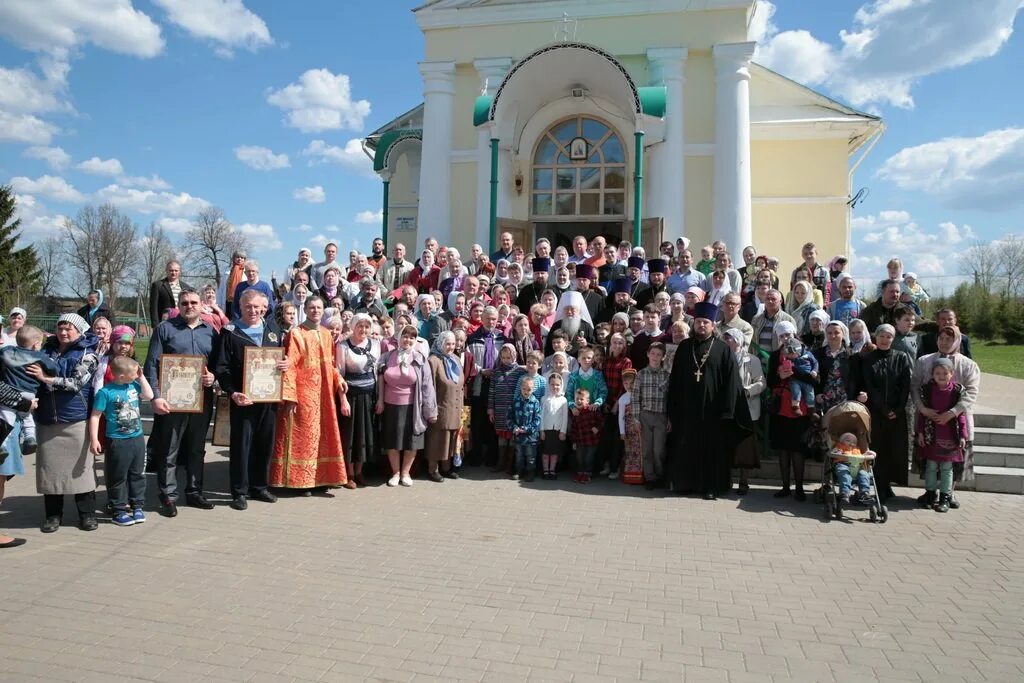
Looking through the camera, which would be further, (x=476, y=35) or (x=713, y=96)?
(x=476, y=35)

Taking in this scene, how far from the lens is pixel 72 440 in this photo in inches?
223

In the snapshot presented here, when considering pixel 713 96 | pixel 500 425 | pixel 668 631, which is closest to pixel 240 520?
pixel 500 425

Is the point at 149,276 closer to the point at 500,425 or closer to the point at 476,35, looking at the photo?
the point at 476,35

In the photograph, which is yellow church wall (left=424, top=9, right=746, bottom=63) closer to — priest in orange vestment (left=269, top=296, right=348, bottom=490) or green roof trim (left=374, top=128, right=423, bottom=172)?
green roof trim (left=374, top=128, right=423, bottom=172)

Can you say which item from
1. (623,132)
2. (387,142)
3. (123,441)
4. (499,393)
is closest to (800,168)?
(623,132)

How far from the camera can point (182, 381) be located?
6.05 metres

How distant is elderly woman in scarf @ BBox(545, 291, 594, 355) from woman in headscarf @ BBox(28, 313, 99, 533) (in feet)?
15.2

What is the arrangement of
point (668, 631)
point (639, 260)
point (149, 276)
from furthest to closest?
point (149, 276)
point (639, 260)
point (668, 631)

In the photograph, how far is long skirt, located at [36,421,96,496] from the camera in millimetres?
5574

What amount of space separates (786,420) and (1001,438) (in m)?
3.27

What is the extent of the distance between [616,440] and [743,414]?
149 centimetres

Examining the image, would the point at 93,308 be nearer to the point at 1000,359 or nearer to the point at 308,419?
the point at 308,419

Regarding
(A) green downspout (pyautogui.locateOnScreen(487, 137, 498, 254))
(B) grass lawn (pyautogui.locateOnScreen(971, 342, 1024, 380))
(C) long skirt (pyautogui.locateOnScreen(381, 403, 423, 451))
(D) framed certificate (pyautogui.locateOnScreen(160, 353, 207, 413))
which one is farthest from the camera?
(B) grass lawn (pyautogui.locateOnScreen(971, 342, 1024, 380))

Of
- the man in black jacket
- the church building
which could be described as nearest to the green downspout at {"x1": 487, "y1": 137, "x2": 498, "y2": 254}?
the church building
